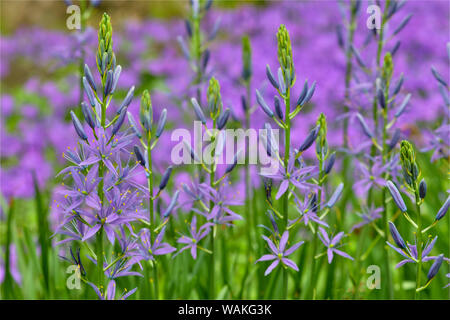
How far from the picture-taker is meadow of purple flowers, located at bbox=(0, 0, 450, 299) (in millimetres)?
2129

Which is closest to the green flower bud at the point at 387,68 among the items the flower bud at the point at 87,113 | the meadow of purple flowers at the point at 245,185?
the meadow of purple flowers at the point at 245,185

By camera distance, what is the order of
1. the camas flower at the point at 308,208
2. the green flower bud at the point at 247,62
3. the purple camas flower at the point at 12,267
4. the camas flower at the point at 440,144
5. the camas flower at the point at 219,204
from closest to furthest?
1. the camas flower at the point at 308,208
2. the camas flower at the point at 219,204
3. the camas flower at the point at 440,144
4. the green flower bud at the point at 247,62
5. the purple camas flower at the point at 12,267

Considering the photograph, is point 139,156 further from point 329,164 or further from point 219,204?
point 329,164

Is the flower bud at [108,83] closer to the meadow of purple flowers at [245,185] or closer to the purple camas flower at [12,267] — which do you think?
the meadow of purple flowers at [245,185]

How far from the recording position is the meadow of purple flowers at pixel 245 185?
6.98 feet

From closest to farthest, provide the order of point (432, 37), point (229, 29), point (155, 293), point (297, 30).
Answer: point (155, 293), point (432, 37), point (297, 30), point (229, 29)

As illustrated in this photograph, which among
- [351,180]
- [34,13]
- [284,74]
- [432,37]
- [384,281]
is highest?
[34,13]

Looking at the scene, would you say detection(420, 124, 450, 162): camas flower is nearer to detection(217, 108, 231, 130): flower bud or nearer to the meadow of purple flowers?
the meadow of purple flowers

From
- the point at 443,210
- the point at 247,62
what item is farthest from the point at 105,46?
the point at 247,62

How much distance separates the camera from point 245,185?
14.1 feet

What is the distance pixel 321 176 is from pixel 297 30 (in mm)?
7710

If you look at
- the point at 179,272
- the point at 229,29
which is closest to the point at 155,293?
the point at 179,272
